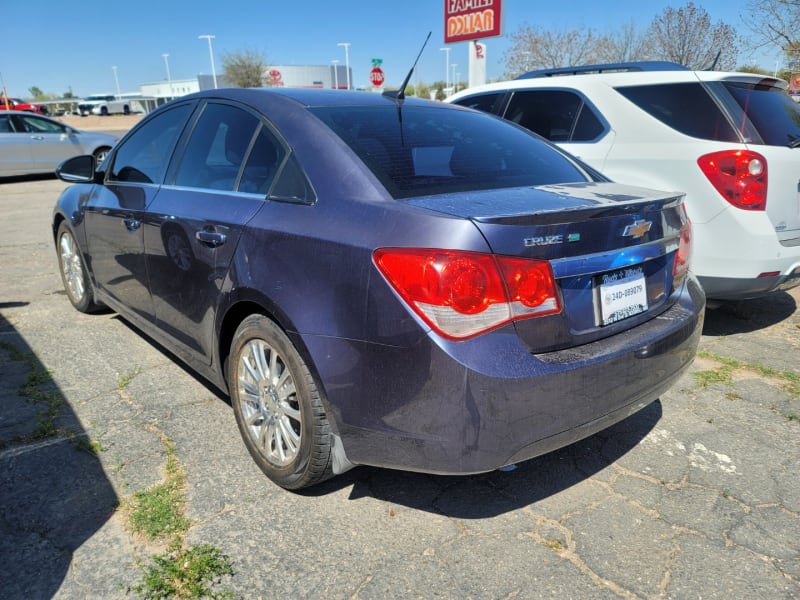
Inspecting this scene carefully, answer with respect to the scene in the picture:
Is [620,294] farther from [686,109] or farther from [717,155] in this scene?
[686,109]

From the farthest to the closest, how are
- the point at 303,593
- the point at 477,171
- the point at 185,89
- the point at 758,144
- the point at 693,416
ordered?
the point at 185,89, the point at 758,144, the point at 693,416, the point at 477,171, the point at 303,593

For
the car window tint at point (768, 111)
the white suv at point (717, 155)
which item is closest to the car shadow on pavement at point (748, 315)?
the white suv at point (717, 155)

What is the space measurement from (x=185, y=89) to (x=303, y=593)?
313 feet

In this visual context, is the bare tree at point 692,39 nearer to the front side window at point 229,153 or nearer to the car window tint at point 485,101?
the car window tint at point 485,101

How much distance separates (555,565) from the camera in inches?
83.4

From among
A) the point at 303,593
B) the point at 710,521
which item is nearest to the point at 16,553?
the point at 303,593

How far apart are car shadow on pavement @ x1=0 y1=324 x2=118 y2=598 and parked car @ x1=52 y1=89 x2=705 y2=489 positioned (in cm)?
65

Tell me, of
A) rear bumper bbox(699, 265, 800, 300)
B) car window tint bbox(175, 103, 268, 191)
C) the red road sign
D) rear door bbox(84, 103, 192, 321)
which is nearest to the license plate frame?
car window tint bbox(175, 103, 268, 191)

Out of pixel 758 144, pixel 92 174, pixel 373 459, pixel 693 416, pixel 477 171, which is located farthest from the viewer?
pixel 92 174

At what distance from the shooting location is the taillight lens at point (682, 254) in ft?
8.30

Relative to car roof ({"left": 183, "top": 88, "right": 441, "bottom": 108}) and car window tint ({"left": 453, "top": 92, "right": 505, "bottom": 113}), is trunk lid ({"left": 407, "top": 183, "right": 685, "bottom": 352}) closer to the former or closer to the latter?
car roof ({"left": 183, "top": 88, "right": 441, "bottom": 108})

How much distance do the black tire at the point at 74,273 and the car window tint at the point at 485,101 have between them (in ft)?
11.9

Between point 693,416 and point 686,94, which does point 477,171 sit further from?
point 686,94

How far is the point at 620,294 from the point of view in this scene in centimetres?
220
